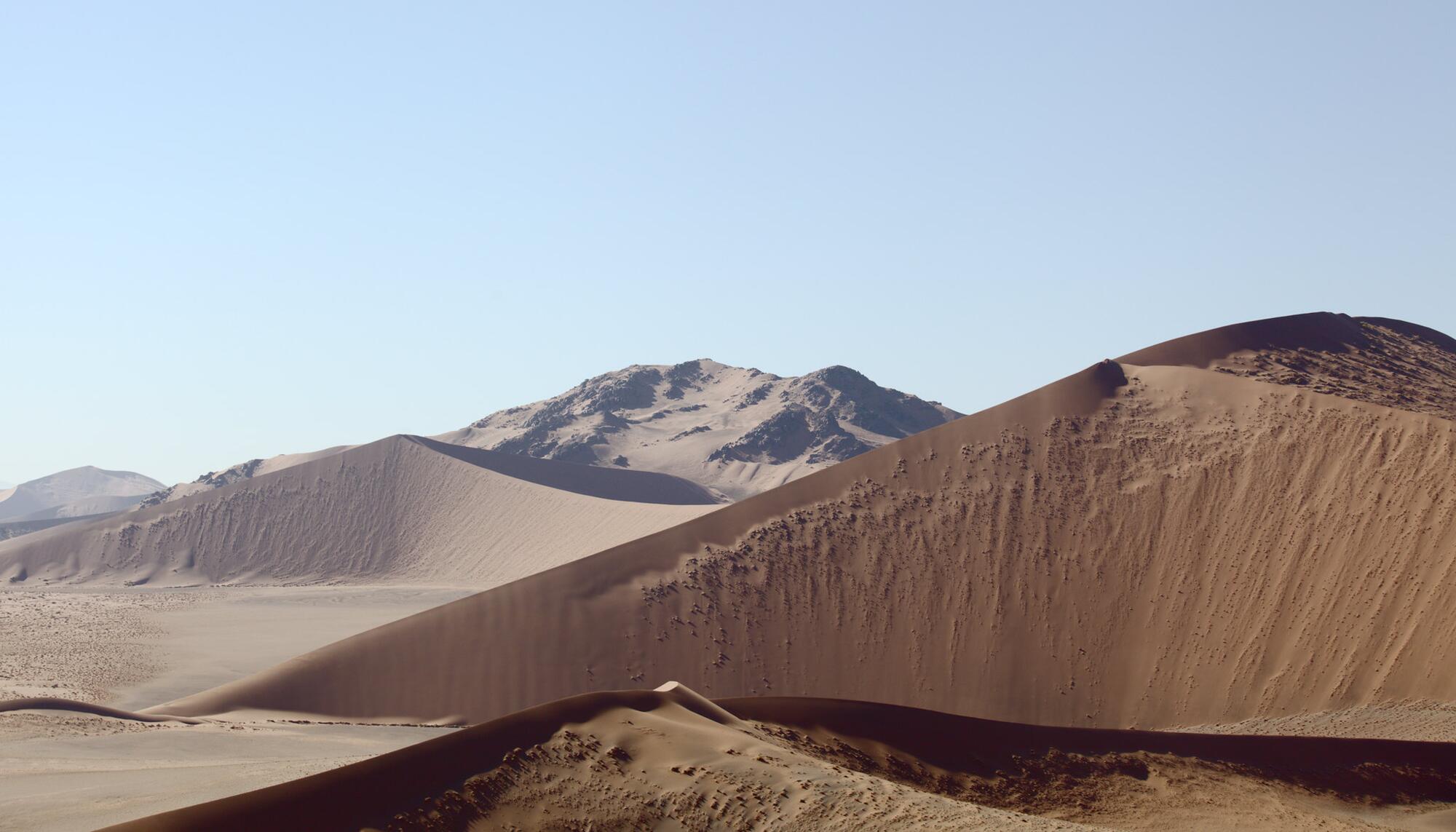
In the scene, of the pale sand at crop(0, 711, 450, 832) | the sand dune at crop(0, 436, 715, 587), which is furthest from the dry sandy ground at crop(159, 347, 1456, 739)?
the sand dune at crop(0, 436, 715, 587)

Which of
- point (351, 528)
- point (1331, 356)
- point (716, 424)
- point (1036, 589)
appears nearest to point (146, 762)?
point (1036, 589)

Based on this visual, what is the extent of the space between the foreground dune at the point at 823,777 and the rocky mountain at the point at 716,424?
268 ft

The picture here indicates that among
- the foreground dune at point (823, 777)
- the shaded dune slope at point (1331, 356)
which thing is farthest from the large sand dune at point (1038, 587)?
the foreground dune at point (823, 777)

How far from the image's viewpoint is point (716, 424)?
407ft

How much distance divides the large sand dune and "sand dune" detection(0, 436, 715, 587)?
3273 cm

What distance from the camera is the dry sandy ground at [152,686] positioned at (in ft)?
64.8

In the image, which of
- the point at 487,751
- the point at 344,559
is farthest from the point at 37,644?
the point at 487,751

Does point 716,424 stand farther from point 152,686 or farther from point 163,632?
point 152,686

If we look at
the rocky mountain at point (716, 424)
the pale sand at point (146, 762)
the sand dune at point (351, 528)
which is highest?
the rocky mountain at point (716, 424)

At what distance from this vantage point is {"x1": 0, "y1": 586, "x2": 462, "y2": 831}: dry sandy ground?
19750mm

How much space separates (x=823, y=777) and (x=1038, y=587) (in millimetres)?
18314

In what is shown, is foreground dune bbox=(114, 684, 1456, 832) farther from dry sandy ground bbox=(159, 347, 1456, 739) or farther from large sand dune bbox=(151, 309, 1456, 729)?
large sand dune bbox=(151, 309, 1456, 729)

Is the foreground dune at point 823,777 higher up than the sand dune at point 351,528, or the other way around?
the sand dune at point 351,528

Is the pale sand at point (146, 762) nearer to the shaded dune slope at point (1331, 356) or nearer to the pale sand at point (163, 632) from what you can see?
the pale sand at point (163, 632)
